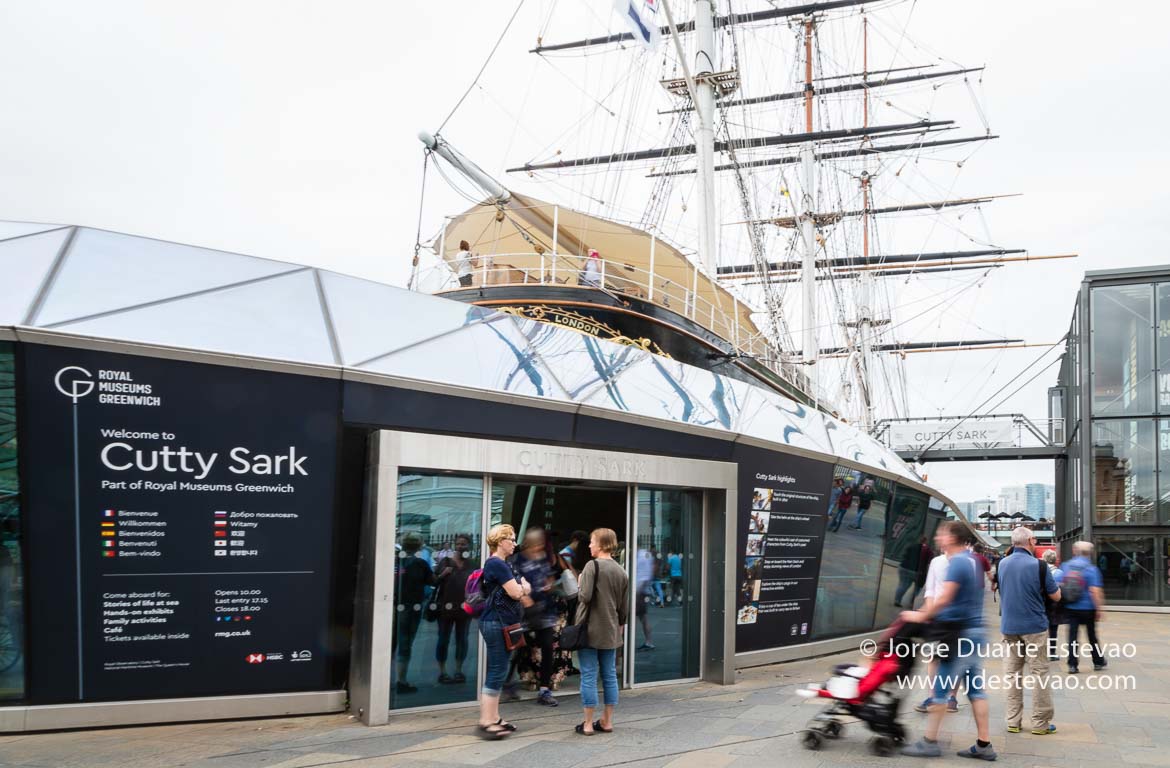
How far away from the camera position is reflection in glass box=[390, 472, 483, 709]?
7855 millimetres

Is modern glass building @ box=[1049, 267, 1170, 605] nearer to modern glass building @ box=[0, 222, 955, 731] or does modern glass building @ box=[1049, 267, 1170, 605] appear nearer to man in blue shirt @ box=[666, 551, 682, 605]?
modern glass building @ box=[0, 222, 955, 731]

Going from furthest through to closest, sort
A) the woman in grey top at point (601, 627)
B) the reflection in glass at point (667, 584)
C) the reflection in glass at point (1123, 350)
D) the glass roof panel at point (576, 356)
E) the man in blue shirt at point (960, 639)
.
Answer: the reflection in glass at point (1123, 350) → the glass roof panel at point (576, 356) → the reflection in glass at point (667, 584) → the woman in grey top at point (601, 627) → the man in blue shirt at point (960, 639)

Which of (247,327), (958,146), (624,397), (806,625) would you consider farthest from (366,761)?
(958,146)

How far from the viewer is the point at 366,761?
6.20m

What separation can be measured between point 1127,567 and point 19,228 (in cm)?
2567

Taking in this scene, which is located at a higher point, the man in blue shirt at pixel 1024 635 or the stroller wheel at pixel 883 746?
the man in blue shirt at pixel 1024 635

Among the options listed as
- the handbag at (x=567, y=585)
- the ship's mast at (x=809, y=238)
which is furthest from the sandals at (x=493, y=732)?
the ship's mast at (x=809, y=238)

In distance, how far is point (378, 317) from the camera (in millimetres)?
8750

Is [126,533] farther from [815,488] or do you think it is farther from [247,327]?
[815,488]

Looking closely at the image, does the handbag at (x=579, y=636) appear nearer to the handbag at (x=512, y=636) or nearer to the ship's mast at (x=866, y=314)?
the handbag at (x=512, y=636)

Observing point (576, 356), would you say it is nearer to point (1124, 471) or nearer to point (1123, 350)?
point (1124, 471)

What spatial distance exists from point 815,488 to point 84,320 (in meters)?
8.52

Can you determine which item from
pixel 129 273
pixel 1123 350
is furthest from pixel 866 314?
pixel 129 273

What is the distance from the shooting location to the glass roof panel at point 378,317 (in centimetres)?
823
